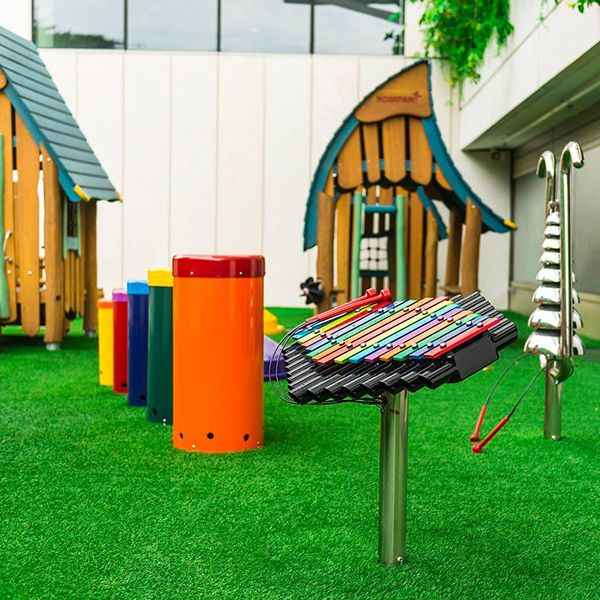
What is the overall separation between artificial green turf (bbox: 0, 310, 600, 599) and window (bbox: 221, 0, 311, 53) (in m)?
8.45

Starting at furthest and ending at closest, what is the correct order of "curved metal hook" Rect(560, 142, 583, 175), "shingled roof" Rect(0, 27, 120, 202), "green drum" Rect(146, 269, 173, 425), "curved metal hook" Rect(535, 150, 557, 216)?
"shingled roof" Rect(0, 27, 120, 202) < "green drum" Rect(146, 269, 173, 425) < "curved metal hook" Rect(535, 150, 557, 216) < "curved metal hook" Rect(560, 142, 583, 175)

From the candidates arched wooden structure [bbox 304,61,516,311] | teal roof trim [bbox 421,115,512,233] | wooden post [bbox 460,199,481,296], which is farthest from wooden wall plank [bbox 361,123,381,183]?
wooden post [bbox 460,199,481,296]

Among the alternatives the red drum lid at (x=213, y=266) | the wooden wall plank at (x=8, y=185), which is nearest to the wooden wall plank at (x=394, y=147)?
the wooden wall plank at (x=8, y=185)

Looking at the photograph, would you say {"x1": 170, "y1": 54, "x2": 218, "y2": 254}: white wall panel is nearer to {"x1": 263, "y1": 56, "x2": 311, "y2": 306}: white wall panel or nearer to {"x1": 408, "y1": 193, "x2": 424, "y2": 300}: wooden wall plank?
{"x1": 263, "y1": 56, "x2": 311, "y2": 306}: white wall panel

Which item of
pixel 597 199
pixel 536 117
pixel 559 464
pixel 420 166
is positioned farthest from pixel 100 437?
pixel 536 117

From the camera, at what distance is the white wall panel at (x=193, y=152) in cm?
1220

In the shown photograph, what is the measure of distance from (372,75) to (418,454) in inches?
363

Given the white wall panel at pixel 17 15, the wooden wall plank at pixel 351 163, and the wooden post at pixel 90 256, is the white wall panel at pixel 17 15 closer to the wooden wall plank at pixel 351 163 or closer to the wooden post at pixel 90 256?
the wooden post at pixel 90 256

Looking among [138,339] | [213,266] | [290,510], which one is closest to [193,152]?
[138,339]

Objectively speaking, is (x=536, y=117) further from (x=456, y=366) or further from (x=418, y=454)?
(x=456, y=366)

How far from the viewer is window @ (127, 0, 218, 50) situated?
12266mm

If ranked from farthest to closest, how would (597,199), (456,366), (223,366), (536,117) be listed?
(536,117)
(597,199)
(223,366)
(456,366)

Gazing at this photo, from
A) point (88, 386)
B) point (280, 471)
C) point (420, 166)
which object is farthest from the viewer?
point (420, 166)

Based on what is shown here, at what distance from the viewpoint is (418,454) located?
3812 mm
